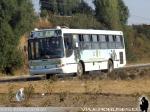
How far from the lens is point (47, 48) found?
→ 33875 mm

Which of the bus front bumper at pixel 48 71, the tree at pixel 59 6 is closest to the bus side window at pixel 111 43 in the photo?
the bus front bumper at pixel 48 71

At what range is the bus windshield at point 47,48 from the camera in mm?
33844

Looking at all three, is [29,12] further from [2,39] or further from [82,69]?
[82,69]

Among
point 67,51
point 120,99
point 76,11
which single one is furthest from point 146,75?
point 76,11

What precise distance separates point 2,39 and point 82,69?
15.2 metres

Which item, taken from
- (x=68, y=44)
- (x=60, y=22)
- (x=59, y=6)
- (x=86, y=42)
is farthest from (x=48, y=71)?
(x=59, y=6)

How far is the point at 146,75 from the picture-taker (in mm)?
31094

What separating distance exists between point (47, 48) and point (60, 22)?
39.7m

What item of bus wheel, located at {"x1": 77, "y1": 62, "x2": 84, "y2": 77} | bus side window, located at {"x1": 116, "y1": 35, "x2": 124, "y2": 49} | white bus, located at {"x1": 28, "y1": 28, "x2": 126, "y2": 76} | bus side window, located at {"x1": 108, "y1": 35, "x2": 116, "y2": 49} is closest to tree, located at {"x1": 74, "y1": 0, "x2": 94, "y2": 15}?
bus side window, located at {"x1": 116, "y1": 35, "x2": 124, "y2": 49}

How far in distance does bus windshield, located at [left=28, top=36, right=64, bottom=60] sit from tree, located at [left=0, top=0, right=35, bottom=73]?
15297mm

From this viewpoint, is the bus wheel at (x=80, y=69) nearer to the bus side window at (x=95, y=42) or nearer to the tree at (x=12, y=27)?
the bus side window at (x=95, y=42)

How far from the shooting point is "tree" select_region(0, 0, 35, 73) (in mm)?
49903

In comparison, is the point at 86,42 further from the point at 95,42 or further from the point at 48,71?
the point at 48,71

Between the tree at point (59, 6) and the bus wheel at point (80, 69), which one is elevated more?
the tree at point (59, 6)
